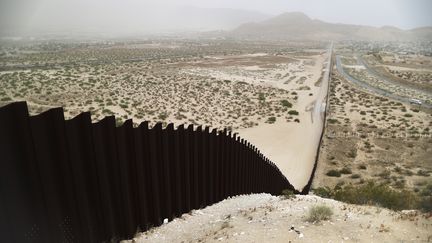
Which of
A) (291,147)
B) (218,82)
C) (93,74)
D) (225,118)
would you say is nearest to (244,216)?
(291,147)

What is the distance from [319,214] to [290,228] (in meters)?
0.67

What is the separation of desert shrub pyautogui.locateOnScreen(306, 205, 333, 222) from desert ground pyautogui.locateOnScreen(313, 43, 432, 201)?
14.4 m

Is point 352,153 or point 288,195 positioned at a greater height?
point 288,195

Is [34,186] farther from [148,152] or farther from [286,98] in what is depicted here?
[286,98]

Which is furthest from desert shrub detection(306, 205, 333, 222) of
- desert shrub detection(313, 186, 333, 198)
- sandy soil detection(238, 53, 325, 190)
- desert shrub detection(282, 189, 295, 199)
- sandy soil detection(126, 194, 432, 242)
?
sandy soil detection(238, 53, 325, 190)

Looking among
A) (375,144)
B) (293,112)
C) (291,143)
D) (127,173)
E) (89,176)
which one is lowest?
(375,144)

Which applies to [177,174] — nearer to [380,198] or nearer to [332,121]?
[380,198]

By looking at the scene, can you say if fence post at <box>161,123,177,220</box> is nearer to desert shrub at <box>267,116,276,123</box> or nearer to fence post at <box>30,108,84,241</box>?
fence post at <box>30,108,84,241</box>

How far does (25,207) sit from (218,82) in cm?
5045

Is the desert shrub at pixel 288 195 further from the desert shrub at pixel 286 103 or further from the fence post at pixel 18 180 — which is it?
the desert shrub at pixel 286 103

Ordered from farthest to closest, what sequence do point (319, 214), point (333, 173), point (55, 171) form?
point (333, 173) < point (319, 214) < point (55, 171)

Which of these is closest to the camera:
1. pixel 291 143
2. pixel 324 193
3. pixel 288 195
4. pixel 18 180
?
pixel 18 180

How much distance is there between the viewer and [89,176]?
3.33 m

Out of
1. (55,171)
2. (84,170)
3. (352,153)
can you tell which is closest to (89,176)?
(84,170)
